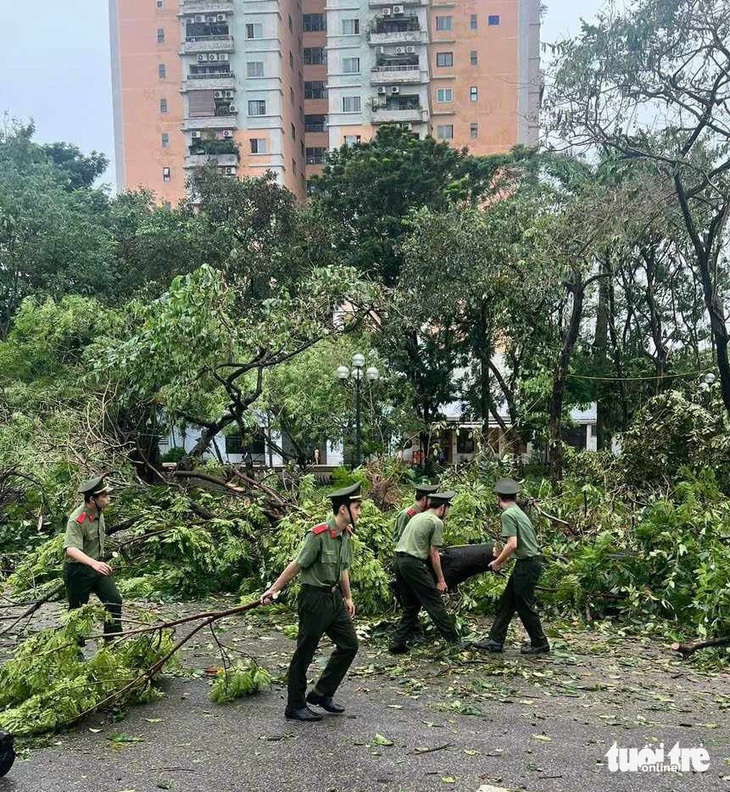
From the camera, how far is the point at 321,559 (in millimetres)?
4871

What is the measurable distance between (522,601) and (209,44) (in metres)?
48.6

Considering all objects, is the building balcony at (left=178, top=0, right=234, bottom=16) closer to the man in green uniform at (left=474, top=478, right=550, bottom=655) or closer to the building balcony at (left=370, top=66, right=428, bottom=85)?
the building balcony at (left=370, top=66, right=428, bottom=85)

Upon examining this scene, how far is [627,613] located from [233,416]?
6540 millimetres

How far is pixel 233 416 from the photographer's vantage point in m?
11.6

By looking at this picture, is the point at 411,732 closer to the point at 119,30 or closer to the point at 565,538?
the point at 565,538

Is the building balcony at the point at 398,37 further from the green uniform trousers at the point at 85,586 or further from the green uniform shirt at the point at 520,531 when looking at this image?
the green uniform trousers at the point at 85,586

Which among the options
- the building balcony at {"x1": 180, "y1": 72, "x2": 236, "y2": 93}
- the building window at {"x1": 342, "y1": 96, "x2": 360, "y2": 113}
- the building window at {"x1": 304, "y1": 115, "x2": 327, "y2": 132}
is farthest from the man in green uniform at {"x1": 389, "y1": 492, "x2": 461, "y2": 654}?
the building window at {"x1": 304, "y1": 115, "x2": 327, "y2": 132}

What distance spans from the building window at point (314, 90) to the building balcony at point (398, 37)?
7.84 m

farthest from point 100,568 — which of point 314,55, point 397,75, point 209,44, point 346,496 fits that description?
point 314,55

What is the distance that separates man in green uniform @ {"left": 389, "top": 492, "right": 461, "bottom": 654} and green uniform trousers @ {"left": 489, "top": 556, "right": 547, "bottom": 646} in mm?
404

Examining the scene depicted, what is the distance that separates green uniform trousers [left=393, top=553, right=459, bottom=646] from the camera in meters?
6.26

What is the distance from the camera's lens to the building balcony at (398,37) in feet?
152

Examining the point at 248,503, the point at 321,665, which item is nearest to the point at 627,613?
the point at 321,665

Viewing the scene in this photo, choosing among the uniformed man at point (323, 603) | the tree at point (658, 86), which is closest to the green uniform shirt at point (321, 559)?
the uniformed man at point (323, 603)
